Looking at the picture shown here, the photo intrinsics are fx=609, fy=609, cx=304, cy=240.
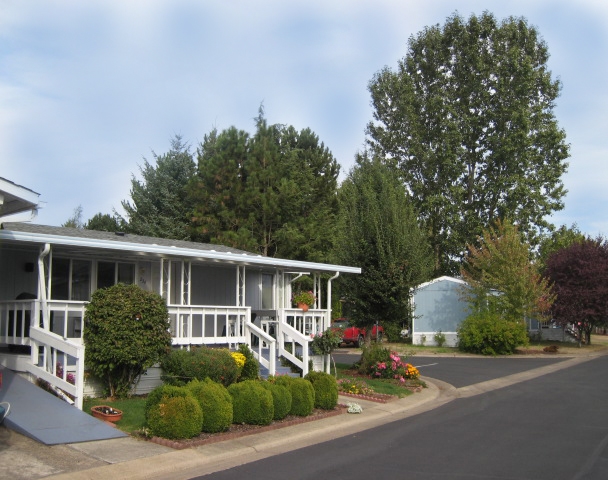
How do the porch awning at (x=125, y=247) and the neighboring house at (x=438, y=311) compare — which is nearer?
the porch awning at (x=125, y=247)

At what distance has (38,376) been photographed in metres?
11.2

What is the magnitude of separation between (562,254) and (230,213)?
735 inches

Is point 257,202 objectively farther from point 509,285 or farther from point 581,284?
point 581,284

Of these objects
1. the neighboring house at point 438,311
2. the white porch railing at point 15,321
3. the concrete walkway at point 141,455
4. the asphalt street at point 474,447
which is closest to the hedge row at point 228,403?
the concrete walkway at point 141,455

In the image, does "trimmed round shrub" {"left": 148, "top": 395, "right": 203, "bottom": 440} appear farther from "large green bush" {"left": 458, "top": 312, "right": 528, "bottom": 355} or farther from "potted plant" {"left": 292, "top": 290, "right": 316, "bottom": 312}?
"large green bush" {"left": 458, "top": 312, "right": 528, "bottom": 355}

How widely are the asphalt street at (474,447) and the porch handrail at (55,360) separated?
3724 millimetres

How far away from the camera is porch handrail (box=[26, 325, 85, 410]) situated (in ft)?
34.7

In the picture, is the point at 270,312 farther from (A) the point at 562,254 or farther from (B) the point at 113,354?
(A) the point at 562,254

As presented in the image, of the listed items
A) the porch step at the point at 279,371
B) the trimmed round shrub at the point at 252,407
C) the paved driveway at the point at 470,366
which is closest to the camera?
the trimmed round shrub at the point at 252,407

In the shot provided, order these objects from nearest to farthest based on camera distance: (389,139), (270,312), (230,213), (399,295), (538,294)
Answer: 1. (270,312)
2. (399,295)
3. (538,294)
4. (230,213)
5. (389,139)

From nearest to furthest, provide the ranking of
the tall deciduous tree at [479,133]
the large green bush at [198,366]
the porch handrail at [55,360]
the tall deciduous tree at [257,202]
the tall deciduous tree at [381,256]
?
the porch handrail at [55,360]
the large green bush at [198,366]
the tall deciduous tree at [381,256]
the tall deciduous tree at [257,202]
the tall deciduous tree at [479,133]

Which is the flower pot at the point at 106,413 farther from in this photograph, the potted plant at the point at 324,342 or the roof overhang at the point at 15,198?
the potted plant at the point at 324,342

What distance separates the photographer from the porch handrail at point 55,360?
34.7 ft

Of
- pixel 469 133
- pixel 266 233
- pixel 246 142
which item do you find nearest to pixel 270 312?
pixel 266 233
